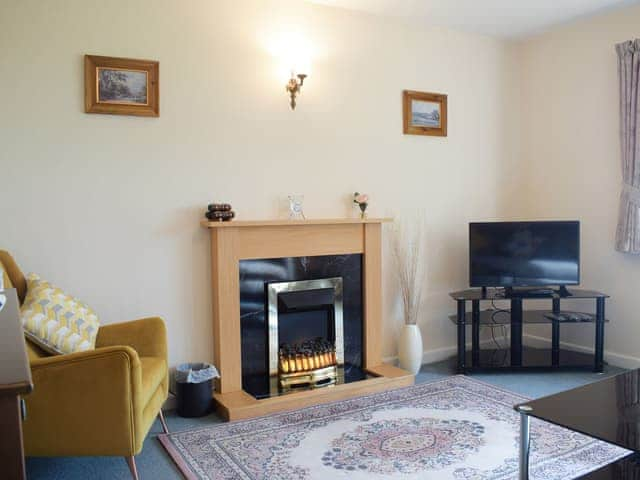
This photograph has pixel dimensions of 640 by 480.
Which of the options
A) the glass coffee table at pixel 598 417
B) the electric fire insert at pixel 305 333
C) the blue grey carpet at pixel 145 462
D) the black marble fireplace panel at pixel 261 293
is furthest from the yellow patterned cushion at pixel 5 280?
Answer: the glass coffee table at pixel 598 417

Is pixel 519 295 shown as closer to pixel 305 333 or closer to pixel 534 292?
pixel 534 292

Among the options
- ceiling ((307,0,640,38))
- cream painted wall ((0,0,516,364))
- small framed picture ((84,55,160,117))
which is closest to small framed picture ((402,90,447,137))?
cream painted wall ((0,0,516,364))

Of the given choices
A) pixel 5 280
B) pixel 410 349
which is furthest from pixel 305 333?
pixel 5 280

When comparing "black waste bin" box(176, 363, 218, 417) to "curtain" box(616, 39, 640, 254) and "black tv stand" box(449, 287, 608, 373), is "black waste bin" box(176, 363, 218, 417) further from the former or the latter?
"curtain" box(616, 39, 640, 254)

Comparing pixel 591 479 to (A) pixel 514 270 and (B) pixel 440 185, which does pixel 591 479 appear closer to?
(A) pixel 514 270

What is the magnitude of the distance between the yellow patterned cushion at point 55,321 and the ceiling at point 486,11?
8.04 feet

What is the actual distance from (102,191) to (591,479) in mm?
2715

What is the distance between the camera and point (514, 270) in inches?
159

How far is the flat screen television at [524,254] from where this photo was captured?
401cm

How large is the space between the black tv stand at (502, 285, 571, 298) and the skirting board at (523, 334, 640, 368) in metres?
0.57

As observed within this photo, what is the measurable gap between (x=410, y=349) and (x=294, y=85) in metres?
1.97

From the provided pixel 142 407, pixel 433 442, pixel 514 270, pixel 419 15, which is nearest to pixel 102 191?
pixel 142 407

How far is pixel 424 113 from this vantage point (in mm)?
4211

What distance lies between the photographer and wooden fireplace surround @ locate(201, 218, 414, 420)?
10.7ft
